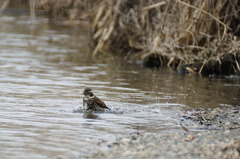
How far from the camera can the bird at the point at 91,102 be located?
31.9 feet

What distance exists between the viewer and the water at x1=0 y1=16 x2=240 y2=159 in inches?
297

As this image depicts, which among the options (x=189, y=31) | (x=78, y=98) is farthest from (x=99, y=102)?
(x=189, y=31)

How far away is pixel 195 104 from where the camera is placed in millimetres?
10984

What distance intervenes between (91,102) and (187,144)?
298 cm

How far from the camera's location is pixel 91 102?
383 inches

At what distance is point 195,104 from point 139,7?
8.12 metres

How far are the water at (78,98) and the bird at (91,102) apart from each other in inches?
7.6

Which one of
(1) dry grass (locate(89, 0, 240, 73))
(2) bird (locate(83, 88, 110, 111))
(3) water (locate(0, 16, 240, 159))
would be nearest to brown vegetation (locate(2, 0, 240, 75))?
(1) dry grass (locate(89, 0, 240, 73))

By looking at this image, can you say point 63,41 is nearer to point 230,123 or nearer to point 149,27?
point 149,27

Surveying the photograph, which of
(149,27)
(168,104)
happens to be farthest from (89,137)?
(149,27)

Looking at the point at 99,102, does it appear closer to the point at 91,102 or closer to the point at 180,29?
the point at 91,102

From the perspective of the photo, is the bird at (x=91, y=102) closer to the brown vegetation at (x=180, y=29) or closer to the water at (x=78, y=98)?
the water at (x=78, y=98)

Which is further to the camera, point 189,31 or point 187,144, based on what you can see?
point 189,31

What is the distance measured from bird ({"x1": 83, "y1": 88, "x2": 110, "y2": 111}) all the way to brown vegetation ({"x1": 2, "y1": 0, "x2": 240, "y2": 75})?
413 centimetres
